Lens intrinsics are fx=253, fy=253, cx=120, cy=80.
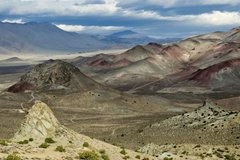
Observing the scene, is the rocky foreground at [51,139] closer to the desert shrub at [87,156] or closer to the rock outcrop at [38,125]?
the rock outcrop at [38,125]

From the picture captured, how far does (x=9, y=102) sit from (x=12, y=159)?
5341cm

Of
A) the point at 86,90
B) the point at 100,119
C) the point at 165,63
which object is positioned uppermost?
the point at 165,63

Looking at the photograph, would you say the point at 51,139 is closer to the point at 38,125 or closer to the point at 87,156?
the point at 38,125

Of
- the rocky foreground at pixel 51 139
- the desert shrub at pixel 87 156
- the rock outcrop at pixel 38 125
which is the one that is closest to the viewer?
the desert shrub at pixel 87 156

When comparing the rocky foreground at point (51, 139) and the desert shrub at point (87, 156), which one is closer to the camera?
the desert shrub at point (87, 156)

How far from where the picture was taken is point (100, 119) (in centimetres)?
5444

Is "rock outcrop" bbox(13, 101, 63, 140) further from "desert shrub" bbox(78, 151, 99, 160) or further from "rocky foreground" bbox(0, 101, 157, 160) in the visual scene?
"desert shrub" bbox(78, 151, 99, 160)

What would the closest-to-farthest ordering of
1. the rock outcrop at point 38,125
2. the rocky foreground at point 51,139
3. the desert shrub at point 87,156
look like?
1. the desert shrub at point 87,156
2. the rocky foreground at point 51,139
3. the rock outcrop at point 38,125

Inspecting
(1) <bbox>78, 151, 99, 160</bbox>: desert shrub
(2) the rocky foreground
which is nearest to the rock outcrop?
(2) the rocky foreground

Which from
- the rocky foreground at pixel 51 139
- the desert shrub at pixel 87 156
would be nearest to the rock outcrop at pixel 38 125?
the rocky foreground at pixel 51 139

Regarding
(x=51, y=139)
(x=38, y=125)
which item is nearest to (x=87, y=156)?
(x=51, y=139)

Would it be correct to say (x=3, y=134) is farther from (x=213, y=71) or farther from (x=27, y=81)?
(x=213, y=71)

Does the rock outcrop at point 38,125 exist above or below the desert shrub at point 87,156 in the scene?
above

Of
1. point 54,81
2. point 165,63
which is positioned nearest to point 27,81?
point 54,81
